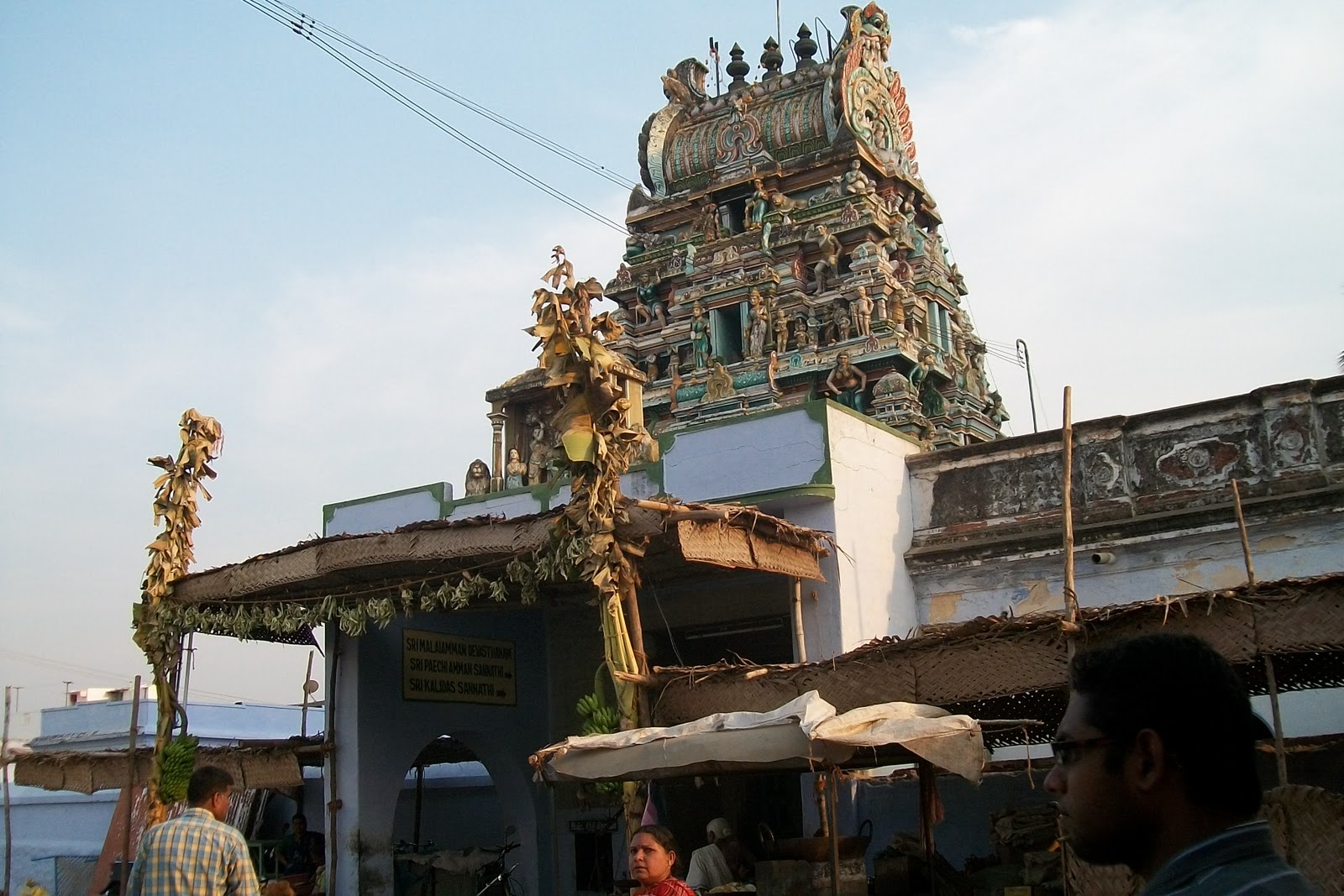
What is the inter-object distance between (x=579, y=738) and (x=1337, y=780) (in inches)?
235

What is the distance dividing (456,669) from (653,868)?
28.1 ft

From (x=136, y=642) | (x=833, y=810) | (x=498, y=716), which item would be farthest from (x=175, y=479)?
(x=833, y=810)

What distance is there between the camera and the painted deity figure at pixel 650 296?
29312 mm

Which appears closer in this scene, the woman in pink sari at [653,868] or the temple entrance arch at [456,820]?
the woman in pink sari at [653,868]

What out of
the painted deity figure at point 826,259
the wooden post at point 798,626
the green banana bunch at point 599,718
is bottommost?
the green banana bunch at point 599,718

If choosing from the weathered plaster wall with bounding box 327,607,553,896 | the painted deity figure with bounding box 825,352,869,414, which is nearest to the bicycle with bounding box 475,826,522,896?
the weathered plaster wall with bounding box 327,607,553,896

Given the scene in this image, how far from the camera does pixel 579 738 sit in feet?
29.3

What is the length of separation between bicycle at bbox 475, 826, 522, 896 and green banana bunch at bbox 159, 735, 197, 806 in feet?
10.3

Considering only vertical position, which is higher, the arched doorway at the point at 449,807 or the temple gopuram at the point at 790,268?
the temple gopuram at the point at 790,268

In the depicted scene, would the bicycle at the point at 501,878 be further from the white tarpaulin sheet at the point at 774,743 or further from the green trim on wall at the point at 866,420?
the green trim on wall at the point at 866,420

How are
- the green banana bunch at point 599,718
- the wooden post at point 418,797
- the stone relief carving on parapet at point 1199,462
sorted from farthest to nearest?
the wooden post at point 418,797 → the stone relief carving on parapet at point 1199,462 → the green banana bunch at point 599,718

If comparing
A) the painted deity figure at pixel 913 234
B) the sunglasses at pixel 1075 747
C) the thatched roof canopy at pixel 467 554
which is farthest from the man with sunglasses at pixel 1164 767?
the painted deity figure at pixel 913 234

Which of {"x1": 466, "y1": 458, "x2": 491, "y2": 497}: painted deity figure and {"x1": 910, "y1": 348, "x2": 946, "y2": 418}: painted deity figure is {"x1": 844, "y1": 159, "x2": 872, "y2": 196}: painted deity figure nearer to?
{"x1": 910, "y1": 348, "x2": 946, "y2": 418}: painted deity figure

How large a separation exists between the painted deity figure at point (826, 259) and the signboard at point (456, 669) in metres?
14.9
